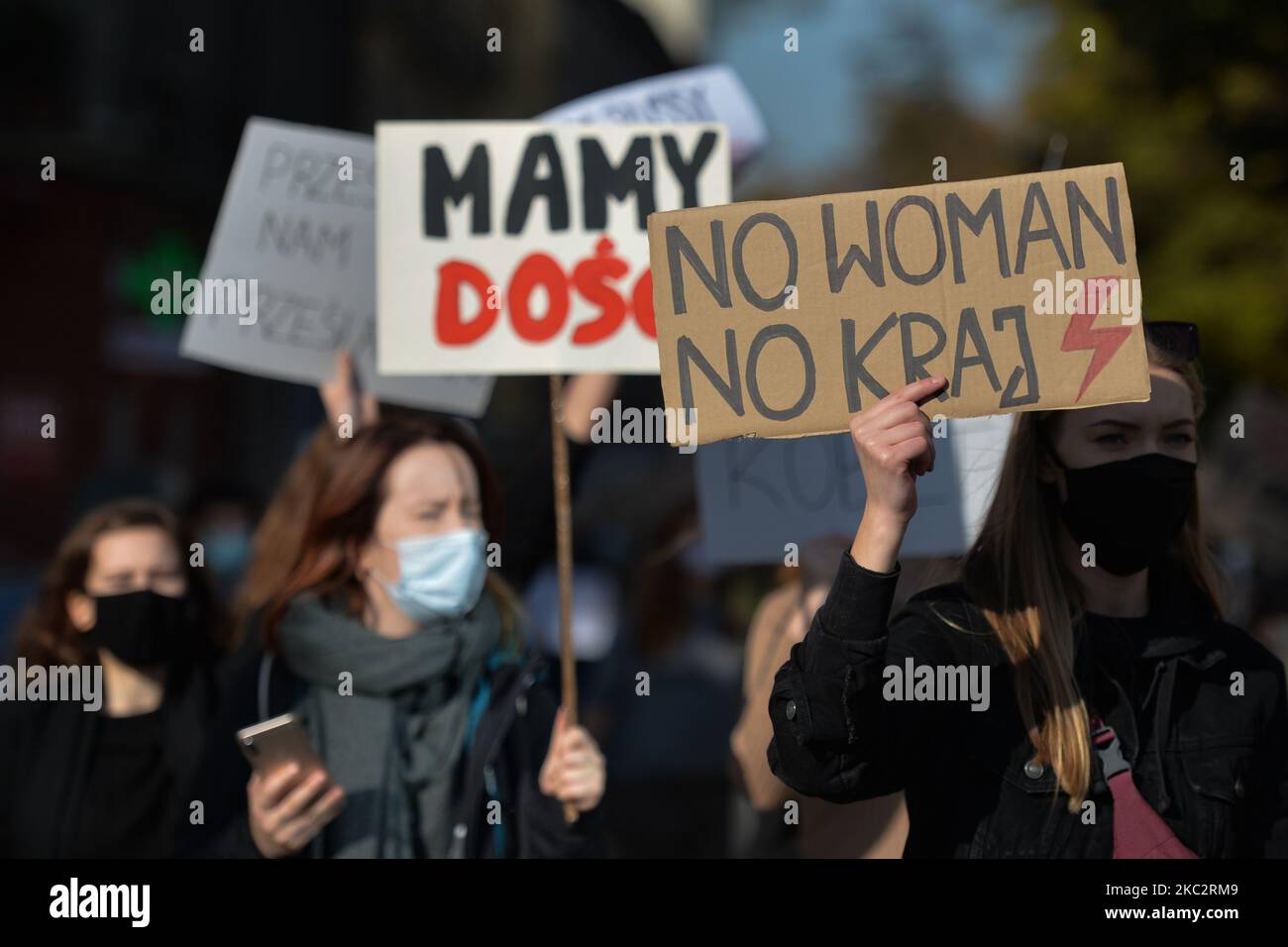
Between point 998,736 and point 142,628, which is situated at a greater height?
point 142,628

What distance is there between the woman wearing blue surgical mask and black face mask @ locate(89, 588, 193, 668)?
0.42 m

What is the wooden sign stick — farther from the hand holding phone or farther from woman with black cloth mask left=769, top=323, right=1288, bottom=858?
woman with black cloth mask left=769, top=323, right=1288, bottom=858

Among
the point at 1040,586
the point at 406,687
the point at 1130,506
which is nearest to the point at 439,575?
the point at 406,687

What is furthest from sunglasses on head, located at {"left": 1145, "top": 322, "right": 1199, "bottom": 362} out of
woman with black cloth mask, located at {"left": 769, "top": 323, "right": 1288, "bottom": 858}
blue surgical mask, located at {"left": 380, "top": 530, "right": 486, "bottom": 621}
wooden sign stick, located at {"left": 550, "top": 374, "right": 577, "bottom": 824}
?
blue surgical mask, located at {"left": 380, "top": 530, "right": 486, "bottom": 621}

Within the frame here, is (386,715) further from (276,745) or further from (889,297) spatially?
(889,297)

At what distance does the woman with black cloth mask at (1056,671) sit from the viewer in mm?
2373

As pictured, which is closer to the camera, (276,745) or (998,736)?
(998,736)

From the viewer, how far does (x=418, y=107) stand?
17969mm

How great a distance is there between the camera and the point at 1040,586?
262 centimetres

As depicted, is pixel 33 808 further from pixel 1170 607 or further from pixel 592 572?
pixel 592 572

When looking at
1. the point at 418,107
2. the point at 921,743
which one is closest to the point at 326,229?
the point at 921,743

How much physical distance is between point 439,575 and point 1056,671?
4.66 feet

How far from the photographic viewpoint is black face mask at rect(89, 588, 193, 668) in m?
3.84

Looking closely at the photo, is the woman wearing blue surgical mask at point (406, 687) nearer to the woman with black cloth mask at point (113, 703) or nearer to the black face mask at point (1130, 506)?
the woman with black cloth mask at point (113, 703)
